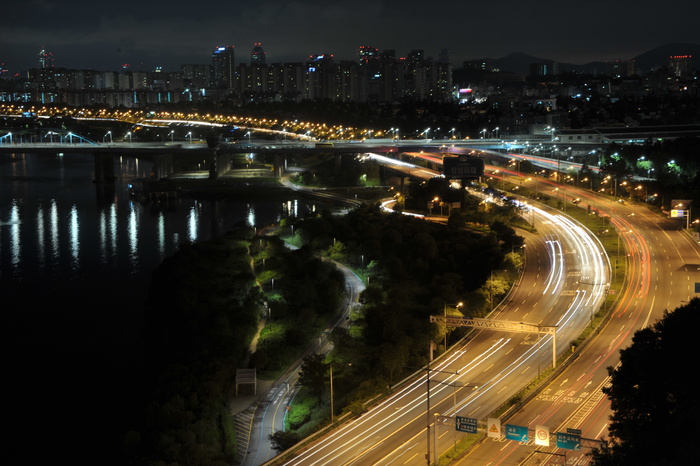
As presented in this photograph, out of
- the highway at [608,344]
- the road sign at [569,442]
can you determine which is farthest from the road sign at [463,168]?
the road sign at [569,442]

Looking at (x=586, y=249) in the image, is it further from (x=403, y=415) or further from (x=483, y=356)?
(x=403, y=415)

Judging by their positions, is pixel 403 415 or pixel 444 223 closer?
pixel 403 415

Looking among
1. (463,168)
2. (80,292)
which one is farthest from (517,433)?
(463,168)

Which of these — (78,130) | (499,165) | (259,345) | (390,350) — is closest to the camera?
(390,350)

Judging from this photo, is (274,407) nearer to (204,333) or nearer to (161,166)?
(204,333)

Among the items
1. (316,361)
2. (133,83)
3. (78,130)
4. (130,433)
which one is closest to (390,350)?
(316,361)

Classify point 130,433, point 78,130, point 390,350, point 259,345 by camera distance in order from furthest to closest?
1. point 78,130
2. point 259,345
3. point 390,350
4. point 130,433

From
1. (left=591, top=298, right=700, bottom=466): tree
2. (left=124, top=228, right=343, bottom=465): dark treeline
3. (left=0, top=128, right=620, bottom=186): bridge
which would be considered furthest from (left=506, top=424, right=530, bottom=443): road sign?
(left=0, top=128, right=620, bottom=186): bridge

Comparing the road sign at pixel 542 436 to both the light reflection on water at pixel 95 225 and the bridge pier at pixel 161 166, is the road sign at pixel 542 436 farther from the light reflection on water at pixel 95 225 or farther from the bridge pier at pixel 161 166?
the bridge pier at pixel 161 166
